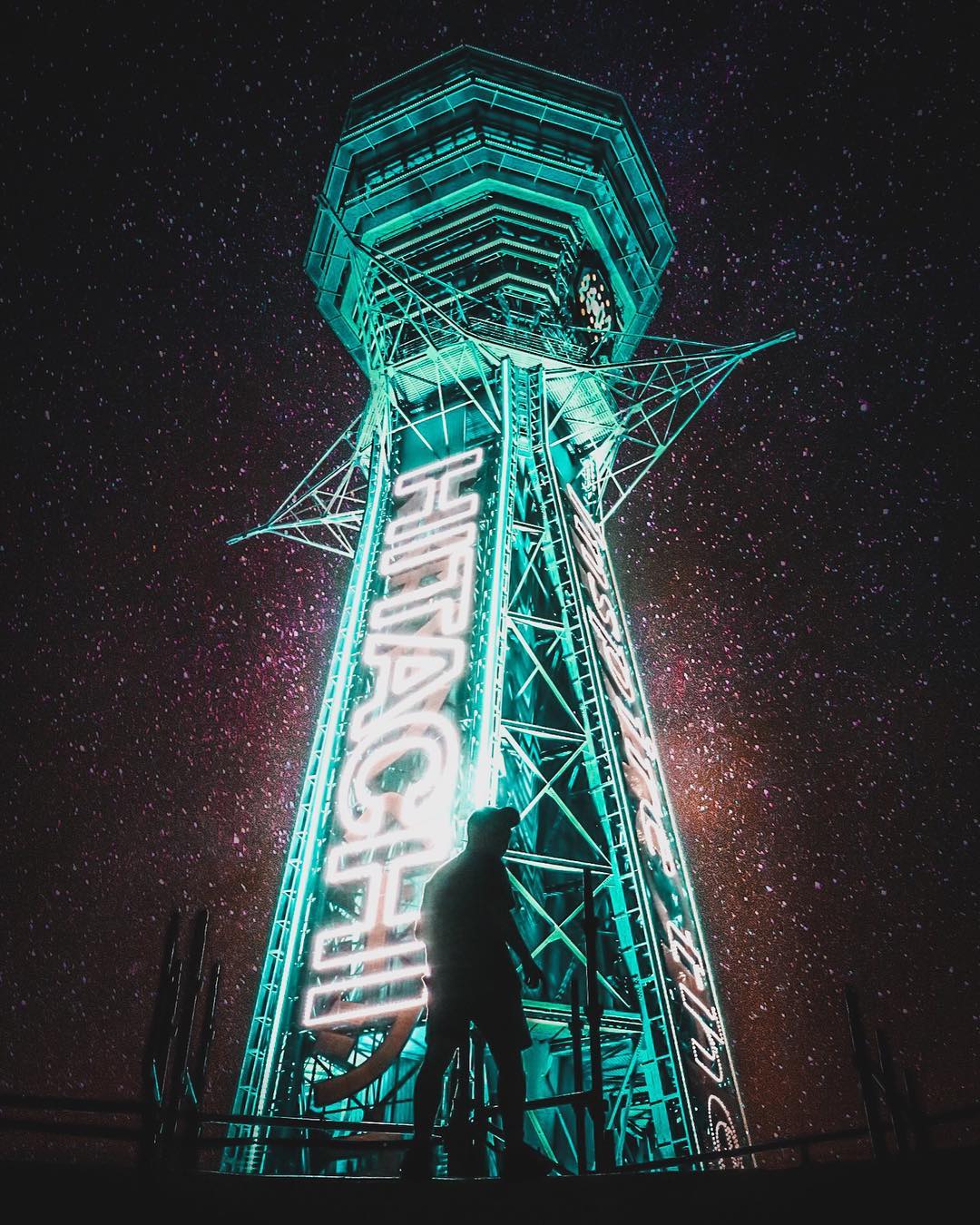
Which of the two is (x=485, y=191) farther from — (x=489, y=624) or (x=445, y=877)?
(x=445, y=877)

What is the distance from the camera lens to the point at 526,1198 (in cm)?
422

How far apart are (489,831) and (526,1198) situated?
2206mm

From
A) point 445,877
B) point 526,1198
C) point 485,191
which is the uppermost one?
point 485,191

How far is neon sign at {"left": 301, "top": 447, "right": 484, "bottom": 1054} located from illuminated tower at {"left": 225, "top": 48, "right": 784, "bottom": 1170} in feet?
0.12

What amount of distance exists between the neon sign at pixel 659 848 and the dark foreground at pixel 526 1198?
7.59 meters

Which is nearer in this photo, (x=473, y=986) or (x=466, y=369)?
(x=473, y=986)

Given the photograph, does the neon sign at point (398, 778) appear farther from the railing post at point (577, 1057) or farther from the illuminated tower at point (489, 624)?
the railing post at point (577, 1057)

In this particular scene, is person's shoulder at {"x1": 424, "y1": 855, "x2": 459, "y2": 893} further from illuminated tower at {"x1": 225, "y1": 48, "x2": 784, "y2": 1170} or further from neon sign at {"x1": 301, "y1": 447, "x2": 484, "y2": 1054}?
neon sign at {"x1": 301, "y1": 447, "x2": 484, "y2": 1054}

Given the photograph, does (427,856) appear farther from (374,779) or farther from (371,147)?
(371,147)

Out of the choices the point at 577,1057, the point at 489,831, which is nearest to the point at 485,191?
the point at 489,831

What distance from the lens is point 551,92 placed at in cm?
2038

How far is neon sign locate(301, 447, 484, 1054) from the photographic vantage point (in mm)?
11422

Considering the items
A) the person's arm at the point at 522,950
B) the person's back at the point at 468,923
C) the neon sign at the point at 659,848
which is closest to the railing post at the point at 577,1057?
the person's arm at the point at 522,950

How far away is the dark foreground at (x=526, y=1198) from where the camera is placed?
3.69 metres
